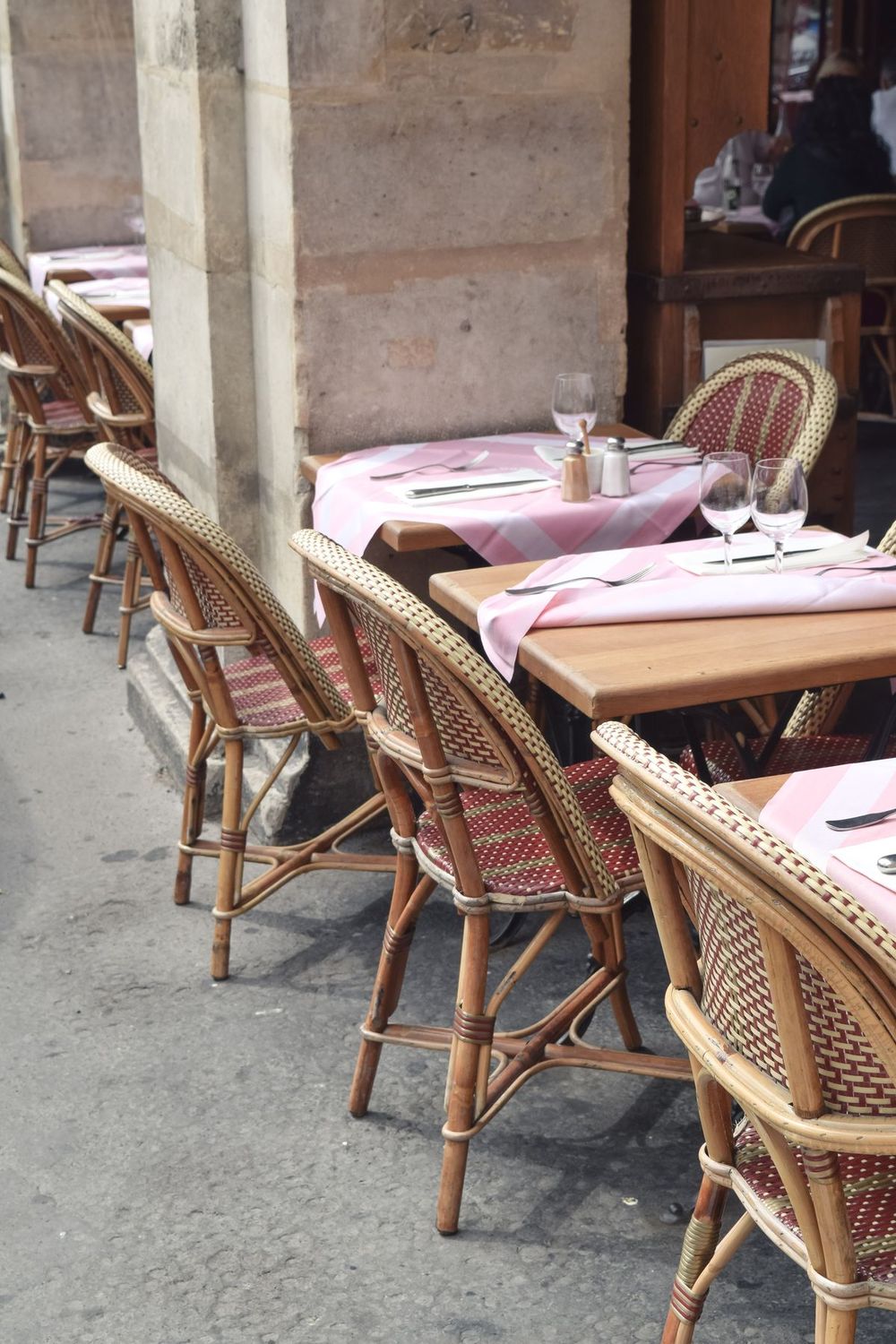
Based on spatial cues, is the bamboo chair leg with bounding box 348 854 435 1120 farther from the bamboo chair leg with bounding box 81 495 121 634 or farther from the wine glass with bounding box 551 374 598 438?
the bamboo chair leg with bounding box 81 495 121 634

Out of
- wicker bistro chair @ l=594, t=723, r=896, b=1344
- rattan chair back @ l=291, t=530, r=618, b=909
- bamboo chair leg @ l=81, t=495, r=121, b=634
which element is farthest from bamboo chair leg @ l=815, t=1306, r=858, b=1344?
bamboo chair leg @ l=81, t=495, r=121, b=634

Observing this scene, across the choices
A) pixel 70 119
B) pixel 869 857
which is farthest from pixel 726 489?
pixel 70 119

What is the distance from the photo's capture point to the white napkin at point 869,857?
1.78 m

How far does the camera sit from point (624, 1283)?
2.40 meters

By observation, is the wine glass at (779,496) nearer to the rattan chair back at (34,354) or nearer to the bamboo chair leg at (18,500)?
the rattan chair back at (34,354)

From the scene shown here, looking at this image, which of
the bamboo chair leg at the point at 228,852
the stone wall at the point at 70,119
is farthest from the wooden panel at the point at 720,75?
the stone wall at the point at 70,119

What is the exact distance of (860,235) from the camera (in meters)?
6.99

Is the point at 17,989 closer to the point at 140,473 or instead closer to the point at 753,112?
the point at 140,473

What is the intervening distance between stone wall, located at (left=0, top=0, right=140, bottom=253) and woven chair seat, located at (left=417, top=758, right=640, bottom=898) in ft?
17.8

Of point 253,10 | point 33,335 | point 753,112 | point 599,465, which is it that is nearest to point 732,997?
point 599,465

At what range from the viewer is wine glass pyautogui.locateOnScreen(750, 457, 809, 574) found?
271cm

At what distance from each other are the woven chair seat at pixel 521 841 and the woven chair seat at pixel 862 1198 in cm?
67

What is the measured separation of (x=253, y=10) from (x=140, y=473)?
1.20 meters

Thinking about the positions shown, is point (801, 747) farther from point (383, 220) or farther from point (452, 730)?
point (383, 220)
